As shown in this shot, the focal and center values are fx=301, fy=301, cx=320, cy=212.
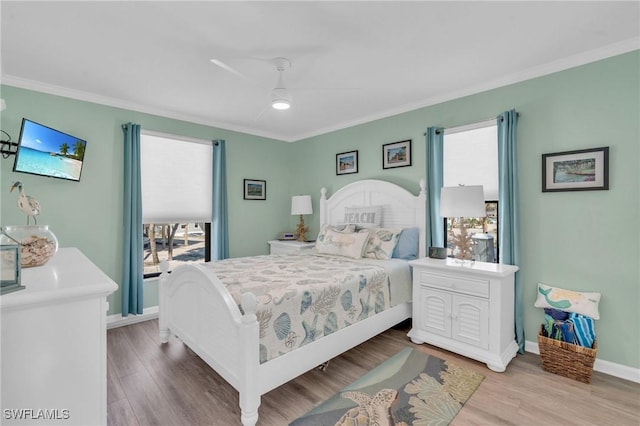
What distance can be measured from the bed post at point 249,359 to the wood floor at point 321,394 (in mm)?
148

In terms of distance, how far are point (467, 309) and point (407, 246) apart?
101cm

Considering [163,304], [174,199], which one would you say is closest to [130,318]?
[163,304]

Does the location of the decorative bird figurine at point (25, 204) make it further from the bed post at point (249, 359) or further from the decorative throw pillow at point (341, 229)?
the decorative throw pillow at point (341, 229)

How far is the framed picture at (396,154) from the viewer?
3.82 meters

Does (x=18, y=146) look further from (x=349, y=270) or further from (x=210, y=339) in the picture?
(x=349, y=270)

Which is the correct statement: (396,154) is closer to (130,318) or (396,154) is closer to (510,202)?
(510,202)

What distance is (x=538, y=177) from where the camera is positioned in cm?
283

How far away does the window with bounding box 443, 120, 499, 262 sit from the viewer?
3162 millimetres

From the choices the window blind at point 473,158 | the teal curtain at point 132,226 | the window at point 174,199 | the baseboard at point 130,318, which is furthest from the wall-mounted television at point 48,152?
the window blind at point 473,158

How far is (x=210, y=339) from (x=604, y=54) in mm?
Result: 3875

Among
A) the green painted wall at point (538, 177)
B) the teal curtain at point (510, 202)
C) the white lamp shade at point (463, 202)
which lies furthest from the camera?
the teal curtain at point (510, 202)

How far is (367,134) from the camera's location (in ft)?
14.1

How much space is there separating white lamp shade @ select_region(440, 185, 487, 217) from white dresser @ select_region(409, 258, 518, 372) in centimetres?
49

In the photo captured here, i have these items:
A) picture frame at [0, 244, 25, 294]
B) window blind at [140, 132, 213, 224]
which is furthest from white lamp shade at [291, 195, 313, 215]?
picture frame at [0, 244, 25, 294]
